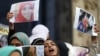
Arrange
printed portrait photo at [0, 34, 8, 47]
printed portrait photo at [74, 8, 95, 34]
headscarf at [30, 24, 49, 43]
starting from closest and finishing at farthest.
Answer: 1. printed portrait photo at [0, 34, 8, 47]
2. headscarf at [30, 24, 49, 43]
3. printed portrait photo at [74, 8, 95, 34]

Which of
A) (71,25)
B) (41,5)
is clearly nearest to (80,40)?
(71,25)

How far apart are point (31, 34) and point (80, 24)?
31cm

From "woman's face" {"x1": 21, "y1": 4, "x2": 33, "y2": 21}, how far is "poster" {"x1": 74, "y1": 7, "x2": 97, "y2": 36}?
1.00 ft

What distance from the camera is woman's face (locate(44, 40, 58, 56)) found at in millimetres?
1294

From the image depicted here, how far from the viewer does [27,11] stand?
48.4 inches

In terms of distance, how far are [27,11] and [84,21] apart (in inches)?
15.1

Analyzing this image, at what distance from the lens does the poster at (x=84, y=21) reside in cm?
143

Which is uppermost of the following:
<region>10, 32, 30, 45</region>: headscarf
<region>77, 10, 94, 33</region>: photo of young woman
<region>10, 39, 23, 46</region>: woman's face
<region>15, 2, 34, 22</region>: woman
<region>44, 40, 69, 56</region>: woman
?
<region>15, 2, 34, 22</region>: woman

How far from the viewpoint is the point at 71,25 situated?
1.58 m

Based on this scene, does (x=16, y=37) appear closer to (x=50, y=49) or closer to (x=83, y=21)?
(x=50, y=49)

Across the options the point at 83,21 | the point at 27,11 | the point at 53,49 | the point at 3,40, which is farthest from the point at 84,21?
the point at 3,40

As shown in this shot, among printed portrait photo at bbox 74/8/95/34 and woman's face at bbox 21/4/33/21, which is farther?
printed portrait photo at bbox 74/8/95/34

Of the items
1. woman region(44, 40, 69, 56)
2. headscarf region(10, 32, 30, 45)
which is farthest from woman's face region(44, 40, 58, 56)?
headscarf region(10, 32, 30, 45)

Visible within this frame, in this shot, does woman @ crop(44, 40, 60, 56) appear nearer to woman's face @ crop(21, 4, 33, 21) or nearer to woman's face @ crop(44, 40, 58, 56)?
woman's face @ crop(44, 40, 58, 56)
